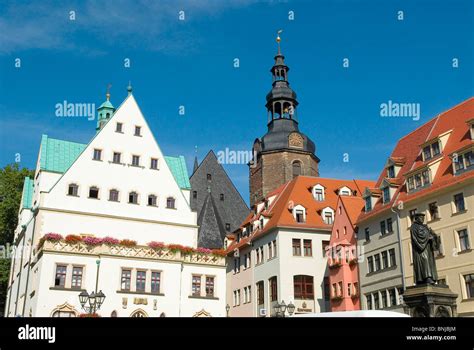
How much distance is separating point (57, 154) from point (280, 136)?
30.5 m

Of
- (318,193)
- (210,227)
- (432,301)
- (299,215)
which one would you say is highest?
(318,193)

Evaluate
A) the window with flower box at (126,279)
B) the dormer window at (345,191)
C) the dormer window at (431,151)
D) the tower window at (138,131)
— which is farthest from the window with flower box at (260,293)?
the dormer window at (431,151)

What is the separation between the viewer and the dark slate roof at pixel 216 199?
58.8m

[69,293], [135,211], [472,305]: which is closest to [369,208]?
[472,305]

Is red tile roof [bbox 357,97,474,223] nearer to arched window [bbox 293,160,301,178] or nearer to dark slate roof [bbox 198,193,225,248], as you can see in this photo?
dark slate roof [bbox 198,193,225,248]

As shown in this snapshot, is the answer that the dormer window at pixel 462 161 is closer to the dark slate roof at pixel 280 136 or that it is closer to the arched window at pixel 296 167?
the arched window at pixel 296 167

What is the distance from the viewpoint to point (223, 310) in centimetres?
3697

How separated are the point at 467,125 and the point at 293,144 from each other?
3108cm

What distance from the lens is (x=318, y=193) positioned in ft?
163

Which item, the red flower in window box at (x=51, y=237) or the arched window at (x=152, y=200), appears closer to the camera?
the red flower in window box at (x=51, y=237)

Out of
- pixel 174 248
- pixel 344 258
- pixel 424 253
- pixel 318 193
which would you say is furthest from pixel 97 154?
pixel 424 253

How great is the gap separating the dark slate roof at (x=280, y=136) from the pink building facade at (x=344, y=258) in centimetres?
2153

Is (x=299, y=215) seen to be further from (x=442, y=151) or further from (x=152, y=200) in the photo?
(x=442, y=151)
